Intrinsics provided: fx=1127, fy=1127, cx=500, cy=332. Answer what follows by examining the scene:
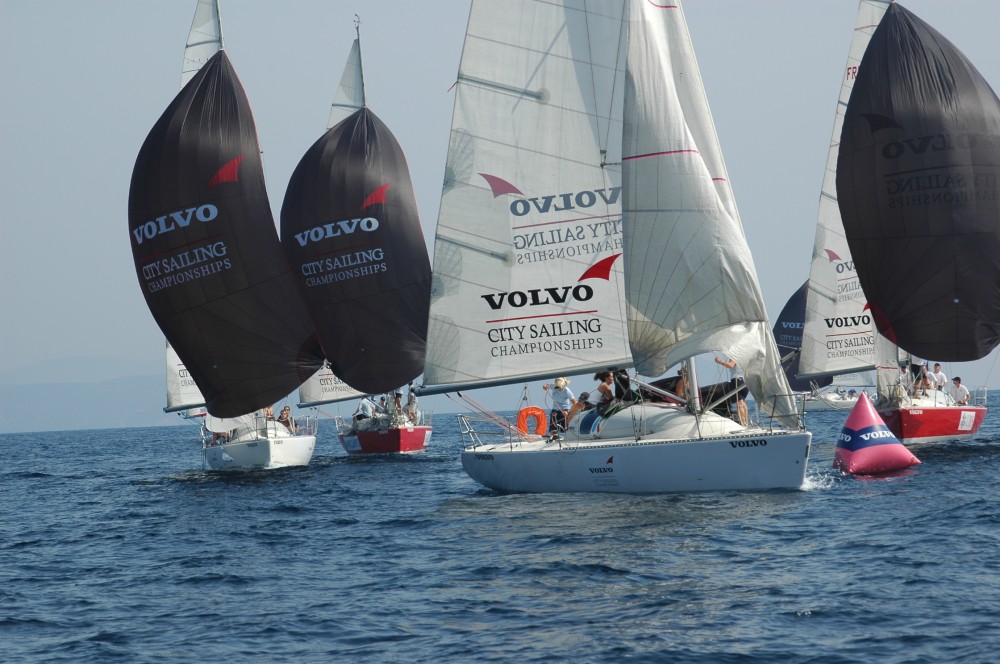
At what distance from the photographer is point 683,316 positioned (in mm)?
18844

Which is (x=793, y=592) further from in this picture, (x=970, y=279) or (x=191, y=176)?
(x=191, y=176)

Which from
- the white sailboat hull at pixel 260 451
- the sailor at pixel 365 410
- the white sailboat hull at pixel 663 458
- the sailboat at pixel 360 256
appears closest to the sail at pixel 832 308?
the sailboat at pixel 360 256

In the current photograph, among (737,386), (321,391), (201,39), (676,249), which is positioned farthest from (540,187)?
(321,391)

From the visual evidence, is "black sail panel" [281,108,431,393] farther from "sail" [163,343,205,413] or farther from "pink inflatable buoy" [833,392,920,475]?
"pink inflatable buoy" [833,392,920,475]

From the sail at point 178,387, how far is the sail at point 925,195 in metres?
Answer: 21.4

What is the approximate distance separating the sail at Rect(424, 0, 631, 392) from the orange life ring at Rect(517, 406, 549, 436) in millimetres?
1666

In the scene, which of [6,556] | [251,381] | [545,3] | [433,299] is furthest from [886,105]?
[6,556]

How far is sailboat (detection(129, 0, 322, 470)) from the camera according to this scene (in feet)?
90.7

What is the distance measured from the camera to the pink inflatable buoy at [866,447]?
2180cm

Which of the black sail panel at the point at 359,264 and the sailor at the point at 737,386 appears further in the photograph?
the black sail panel at the point at 359,264

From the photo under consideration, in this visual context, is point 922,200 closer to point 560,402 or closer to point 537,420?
point 560,402

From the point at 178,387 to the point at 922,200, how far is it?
931 inches

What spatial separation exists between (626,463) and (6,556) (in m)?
10.0

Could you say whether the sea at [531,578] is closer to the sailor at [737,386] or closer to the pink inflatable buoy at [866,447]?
the pink inflatable buoy at [866,447]
